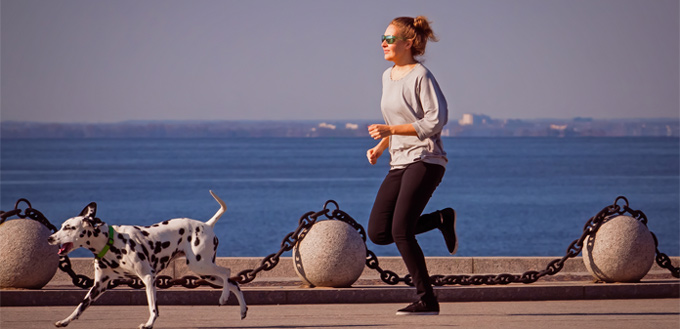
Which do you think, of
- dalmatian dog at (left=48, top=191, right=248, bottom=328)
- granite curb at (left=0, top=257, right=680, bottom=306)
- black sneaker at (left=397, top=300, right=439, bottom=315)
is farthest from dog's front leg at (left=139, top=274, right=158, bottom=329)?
granite curb at (left=0, top=257, right=680, bottom=306)

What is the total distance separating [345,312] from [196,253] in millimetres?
1977

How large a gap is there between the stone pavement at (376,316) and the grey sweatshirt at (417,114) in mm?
1419

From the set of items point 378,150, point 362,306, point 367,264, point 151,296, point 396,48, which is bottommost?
point 362,306

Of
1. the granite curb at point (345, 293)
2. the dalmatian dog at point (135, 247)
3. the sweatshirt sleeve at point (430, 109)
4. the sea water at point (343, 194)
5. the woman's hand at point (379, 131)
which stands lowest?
the sea water at point (343, 194)

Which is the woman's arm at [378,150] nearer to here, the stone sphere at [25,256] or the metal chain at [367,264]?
the metal chain at [367,264]

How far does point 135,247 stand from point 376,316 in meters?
2.44

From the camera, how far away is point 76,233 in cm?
855

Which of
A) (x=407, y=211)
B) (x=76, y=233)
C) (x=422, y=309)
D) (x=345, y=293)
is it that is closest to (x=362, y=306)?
(x=345, y=293)

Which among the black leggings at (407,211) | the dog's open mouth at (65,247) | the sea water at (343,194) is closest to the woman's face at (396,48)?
the black leggings at (407,211)

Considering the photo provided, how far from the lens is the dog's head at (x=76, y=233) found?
8.50 metres

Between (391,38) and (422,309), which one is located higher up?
(391,38)

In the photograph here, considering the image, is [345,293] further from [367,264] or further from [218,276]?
[218,276]

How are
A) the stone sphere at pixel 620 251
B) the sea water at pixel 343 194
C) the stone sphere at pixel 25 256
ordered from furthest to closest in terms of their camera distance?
1. the sea water at pixel 343 194
2. the stone sphere at pixel 620 251
3. the stone sphere at pixel 25 256

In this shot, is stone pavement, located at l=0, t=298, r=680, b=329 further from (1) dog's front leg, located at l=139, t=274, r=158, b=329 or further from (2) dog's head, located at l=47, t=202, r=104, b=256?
(2) dog's head, located at l=47, t=202, r=104, b=256
